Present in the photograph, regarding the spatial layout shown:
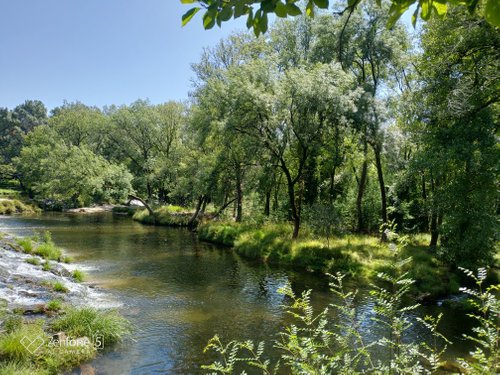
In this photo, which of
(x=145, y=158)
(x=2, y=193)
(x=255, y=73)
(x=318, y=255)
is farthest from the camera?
(x=2, y=193)

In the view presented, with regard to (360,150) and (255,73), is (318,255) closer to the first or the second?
(360,150)

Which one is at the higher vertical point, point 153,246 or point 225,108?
point 225,108

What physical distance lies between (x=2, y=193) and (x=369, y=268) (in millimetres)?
60009

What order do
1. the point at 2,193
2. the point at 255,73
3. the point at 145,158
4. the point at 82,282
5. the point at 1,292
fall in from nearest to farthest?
1. the point at 1,292
2. the point at 82,282
3. the point at 255,73
4. the point at 145,158
5. the point at 2,193

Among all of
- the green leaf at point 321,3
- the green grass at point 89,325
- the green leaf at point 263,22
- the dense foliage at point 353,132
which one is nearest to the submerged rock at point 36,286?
the green grass at point 89,325

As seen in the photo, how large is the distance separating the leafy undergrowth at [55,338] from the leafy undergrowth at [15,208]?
40811mm

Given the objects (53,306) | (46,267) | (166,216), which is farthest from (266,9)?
(166,216)

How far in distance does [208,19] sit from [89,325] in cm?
980

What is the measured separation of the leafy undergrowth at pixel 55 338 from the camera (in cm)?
799

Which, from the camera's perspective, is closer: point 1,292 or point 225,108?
point 1,292

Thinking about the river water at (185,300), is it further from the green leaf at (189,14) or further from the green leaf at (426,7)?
the green leaf at (189,14)

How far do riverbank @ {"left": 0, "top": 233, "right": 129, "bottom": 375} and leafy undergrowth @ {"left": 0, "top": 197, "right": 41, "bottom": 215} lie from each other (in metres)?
33.0

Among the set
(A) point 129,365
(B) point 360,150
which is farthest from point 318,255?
(A) point 129,365

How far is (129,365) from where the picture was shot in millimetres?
9133
